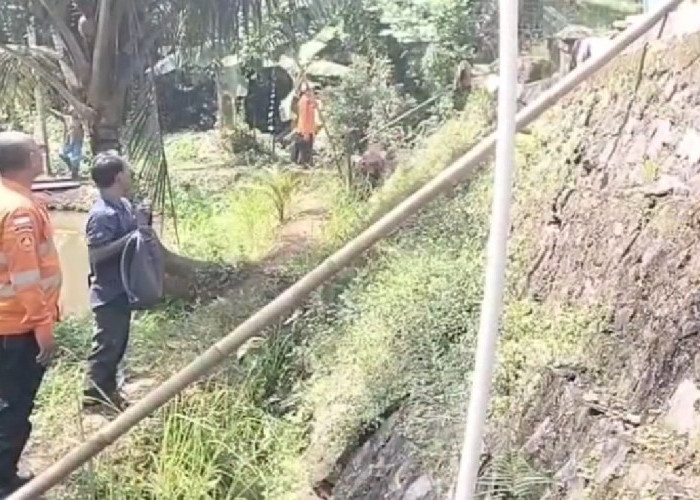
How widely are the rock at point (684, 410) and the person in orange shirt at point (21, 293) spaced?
1.46 metres

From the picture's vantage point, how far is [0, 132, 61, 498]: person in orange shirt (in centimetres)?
238

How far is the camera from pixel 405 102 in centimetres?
590

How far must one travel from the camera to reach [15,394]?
2.59 meters

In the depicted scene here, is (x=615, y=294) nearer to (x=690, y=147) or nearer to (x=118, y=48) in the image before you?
(x=690, y=147)

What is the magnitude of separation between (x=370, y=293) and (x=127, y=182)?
90 cm

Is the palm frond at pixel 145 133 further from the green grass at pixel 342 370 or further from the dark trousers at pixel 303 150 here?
the dark trousers at pixel 303 150

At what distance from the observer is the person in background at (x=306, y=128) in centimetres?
604

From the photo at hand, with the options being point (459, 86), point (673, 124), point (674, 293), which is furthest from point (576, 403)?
point (459, 86)

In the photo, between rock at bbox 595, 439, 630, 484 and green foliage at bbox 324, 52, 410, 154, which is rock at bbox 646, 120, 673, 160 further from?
green foliage at bbox 324, 52, 410, 154

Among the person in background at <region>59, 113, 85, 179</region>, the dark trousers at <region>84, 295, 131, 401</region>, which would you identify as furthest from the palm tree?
the dark trousers at <region>84, 295, 131, 401</region>

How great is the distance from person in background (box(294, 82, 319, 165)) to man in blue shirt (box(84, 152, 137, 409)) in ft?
9.16

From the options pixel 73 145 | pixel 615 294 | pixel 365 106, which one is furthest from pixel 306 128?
pixel 615 294

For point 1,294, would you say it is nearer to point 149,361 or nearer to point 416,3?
point 149,361

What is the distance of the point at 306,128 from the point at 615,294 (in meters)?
3.93
